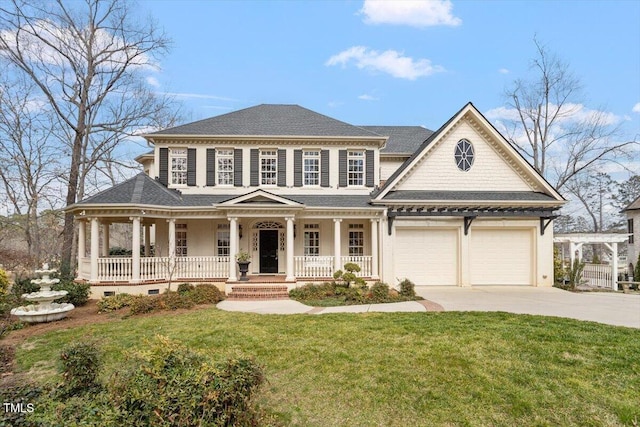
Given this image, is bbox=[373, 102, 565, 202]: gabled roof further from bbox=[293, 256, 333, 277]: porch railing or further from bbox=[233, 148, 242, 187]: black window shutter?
bbox=[233, 148, 242, 187]: black window shutter

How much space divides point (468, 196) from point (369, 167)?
4511 millimetres

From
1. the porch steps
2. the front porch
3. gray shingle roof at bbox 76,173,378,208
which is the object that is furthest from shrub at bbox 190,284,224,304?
gray shingle roof at bbox 76,173,378,208

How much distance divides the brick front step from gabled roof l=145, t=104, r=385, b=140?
22.3 ft

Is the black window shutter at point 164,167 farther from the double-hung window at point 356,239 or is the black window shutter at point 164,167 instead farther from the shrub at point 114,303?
the double-hung window at point 356,239

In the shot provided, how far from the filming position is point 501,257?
14719mm

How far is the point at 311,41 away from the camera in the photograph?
19.8 metres

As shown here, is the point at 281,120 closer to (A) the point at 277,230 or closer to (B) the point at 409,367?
(A) the point at 277,230

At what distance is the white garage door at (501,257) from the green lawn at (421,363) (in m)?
6.22

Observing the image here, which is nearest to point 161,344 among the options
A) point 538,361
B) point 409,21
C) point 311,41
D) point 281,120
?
point 538,361

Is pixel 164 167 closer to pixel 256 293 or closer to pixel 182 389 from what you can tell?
pixel 256 293

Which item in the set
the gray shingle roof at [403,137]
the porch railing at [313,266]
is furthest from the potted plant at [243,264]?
the gray shingle roof at [403,137]

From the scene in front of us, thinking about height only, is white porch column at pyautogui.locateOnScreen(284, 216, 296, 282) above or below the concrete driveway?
above

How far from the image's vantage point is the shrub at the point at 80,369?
416cm

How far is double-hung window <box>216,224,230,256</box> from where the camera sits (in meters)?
15.0
